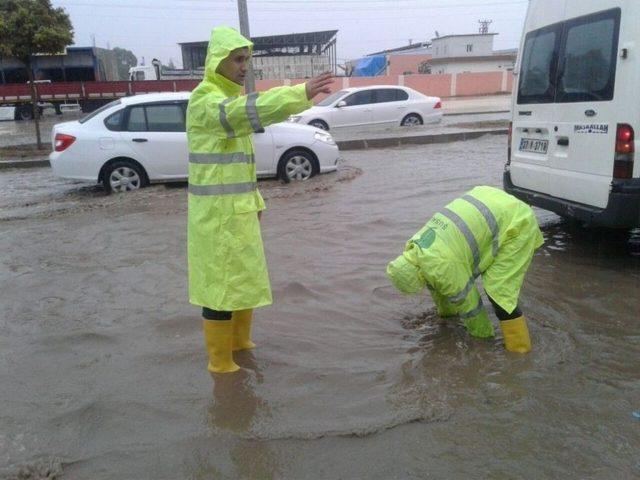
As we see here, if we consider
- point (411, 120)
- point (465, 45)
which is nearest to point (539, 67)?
point (411, 120)

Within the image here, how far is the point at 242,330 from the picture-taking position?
3561 millimetres

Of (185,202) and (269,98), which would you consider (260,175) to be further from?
(269,98)

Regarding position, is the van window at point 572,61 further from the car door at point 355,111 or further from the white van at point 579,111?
the car door at point 355,111

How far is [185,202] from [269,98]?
5.56m

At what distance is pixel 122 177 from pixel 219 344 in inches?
240

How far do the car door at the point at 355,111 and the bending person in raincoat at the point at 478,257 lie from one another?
12.9 metres

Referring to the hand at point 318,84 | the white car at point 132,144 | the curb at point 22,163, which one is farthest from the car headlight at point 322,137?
the curb at point 22,163

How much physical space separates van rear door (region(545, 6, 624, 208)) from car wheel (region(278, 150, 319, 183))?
4.54m

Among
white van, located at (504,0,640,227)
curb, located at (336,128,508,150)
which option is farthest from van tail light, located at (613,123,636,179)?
curb, located at (336,128,508,150)

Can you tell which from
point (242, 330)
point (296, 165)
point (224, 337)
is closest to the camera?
point (224, 337)

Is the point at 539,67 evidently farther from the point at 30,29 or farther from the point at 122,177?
the point at 30,29

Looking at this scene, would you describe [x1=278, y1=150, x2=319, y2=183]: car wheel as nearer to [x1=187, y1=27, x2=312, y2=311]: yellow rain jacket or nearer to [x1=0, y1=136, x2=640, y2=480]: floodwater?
[x1=0, y1=136, x2=640, y2=480]: floodwater

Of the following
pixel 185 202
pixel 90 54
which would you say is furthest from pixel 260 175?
pixel 90 54

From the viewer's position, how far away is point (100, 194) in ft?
29.6
